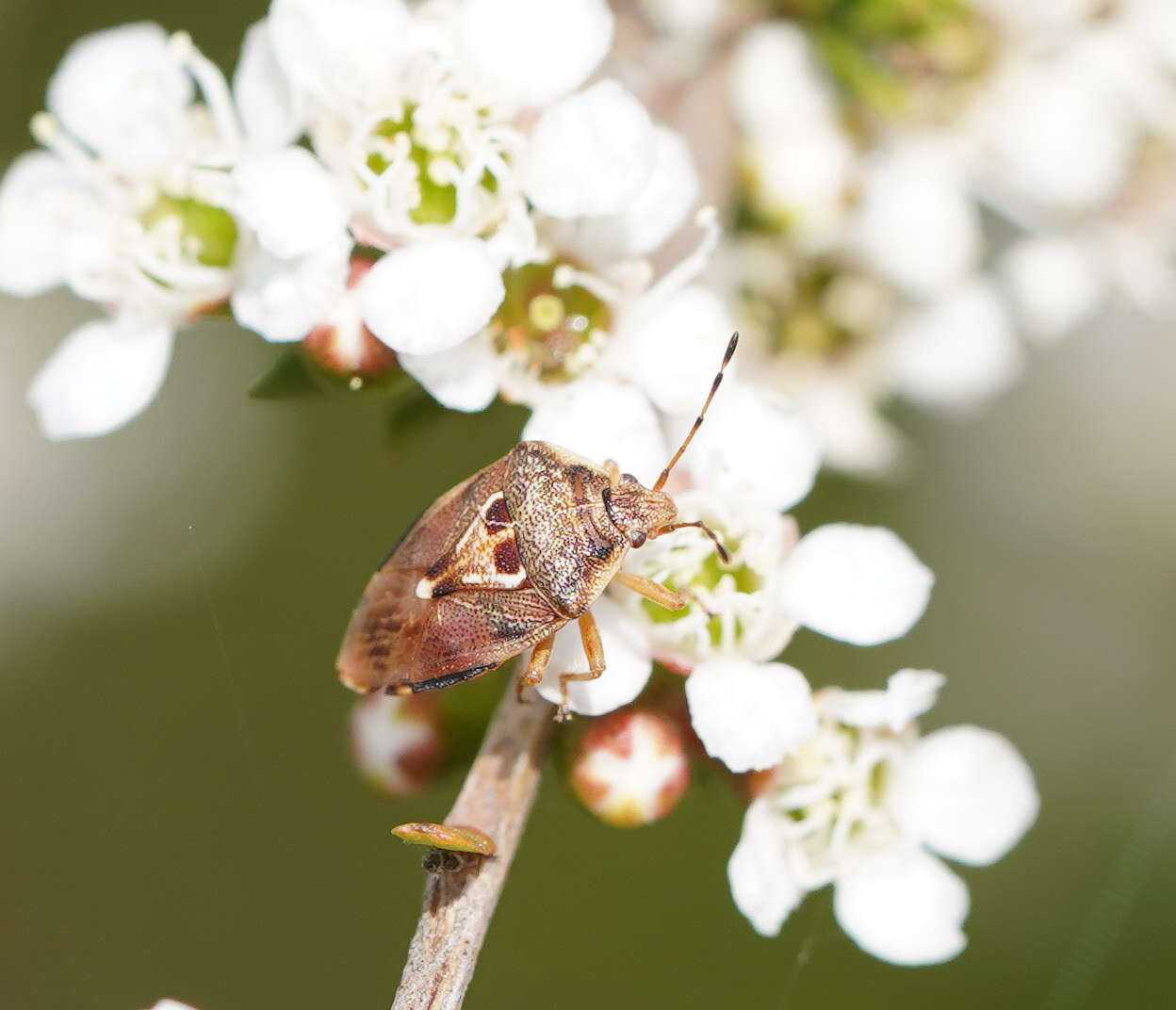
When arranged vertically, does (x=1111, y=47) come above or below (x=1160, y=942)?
above

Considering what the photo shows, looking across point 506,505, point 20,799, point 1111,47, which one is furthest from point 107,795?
point 1111,47

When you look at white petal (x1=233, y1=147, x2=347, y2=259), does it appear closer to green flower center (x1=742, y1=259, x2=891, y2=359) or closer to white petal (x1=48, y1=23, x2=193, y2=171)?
white petal (x1=48, y1=23, x2=193, y2=171)

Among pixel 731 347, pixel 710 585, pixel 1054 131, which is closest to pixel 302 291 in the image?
pixel 731 347

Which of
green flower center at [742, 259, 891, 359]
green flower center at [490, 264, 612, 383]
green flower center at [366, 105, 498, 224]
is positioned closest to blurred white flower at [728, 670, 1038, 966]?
green flower center at [490, 264, 612, 383]

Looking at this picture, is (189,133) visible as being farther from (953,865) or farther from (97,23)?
(953,865)

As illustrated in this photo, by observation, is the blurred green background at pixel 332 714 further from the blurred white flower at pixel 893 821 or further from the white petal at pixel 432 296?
the white petal at pixel 432 296

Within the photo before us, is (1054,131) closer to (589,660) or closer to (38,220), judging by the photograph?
(589,660)

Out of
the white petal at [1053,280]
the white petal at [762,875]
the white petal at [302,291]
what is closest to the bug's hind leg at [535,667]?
the white petal at [762,875]
